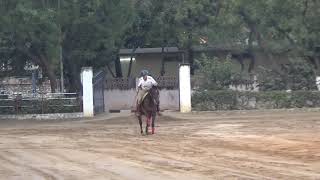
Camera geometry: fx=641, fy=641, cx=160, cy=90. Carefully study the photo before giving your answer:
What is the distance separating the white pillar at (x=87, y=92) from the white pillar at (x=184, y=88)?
433 centimetres

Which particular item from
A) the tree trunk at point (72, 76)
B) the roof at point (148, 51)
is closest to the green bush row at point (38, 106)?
the tree trunk at point (72, 76)

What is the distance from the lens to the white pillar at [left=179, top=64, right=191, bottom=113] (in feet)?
101

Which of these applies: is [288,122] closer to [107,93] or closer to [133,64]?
[107,93]

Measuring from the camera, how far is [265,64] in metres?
41.6

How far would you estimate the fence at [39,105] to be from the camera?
3041 cm

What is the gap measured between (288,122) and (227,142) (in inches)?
290

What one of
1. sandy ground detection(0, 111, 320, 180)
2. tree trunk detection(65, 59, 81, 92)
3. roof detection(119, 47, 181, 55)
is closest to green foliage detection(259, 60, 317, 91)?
sandy ground detection(0, 111, 320, 180)

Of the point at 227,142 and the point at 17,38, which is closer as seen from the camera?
the point at 227,142

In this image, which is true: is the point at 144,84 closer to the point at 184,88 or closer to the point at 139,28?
the point at 184,88

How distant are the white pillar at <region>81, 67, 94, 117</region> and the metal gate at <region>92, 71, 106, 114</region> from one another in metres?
0.72

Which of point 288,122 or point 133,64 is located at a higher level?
point 133,64

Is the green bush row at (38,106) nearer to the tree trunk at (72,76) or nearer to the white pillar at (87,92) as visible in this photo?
the white pillar at (87,92)

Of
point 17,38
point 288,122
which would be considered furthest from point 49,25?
point 288,122

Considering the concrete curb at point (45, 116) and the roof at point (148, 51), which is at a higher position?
the roof at point (148, 51)
